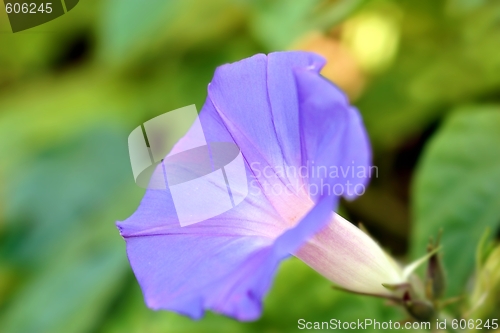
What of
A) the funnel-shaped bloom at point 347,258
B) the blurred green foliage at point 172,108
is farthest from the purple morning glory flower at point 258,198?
the blurred green foliage at point 172,108

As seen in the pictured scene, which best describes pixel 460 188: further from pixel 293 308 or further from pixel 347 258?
pixel 347 258

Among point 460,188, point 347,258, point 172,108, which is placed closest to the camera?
point 347,258

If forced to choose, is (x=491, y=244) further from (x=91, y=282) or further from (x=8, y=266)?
(x=8, y=266)

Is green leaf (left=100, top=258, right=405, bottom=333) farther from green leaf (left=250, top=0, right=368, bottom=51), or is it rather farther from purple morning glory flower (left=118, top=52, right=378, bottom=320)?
green leaf (left=250, top=0, right=368, bottom=51)

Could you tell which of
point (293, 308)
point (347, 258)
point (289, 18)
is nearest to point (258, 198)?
point (347, 258)

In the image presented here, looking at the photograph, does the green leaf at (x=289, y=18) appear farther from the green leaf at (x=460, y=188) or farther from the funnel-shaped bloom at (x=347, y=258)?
the funnel-shaped bloom at (x=347, y=258)

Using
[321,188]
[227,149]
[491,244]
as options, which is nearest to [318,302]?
[491,244]
